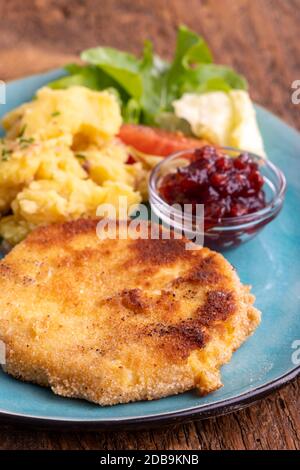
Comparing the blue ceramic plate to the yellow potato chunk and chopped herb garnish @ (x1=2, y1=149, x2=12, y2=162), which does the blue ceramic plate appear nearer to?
the yellow potato chunk

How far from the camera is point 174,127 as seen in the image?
664 centimetres

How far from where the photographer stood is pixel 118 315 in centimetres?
426

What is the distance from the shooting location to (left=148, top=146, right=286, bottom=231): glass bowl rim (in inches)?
207

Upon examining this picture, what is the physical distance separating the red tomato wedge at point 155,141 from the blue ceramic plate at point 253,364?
3.18 ft

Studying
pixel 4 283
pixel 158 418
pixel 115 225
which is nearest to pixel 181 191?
pixel 115 225

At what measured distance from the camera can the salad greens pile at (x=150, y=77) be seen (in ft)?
22.5

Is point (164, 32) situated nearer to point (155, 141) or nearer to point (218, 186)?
point (155, 141)

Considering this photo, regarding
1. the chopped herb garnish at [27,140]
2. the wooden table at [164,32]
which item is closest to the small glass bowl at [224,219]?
the chopped herb garnish at [27,140]

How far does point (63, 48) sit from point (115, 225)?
13.5 ft

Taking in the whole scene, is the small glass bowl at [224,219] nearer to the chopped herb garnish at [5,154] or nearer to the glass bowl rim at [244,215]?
the glass bowl rim at [244,215]

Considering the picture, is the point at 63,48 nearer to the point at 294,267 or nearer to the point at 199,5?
the point at 199,5

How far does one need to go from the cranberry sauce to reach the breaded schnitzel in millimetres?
563

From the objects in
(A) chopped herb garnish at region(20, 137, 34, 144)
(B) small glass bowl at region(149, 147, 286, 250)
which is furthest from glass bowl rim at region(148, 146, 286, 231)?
(A) chopped herb garnish at region(20, 137, 34, 144)

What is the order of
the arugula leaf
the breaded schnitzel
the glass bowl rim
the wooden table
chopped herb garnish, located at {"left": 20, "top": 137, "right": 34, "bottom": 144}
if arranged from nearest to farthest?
1. the breaded schnitzel
2. the glass bowl rim
3. chopped herb garnish, located at {"left": 20, "top": 137, "right": 34, "bottom": 144}
4. the arugula leaf
5. the wooden table
